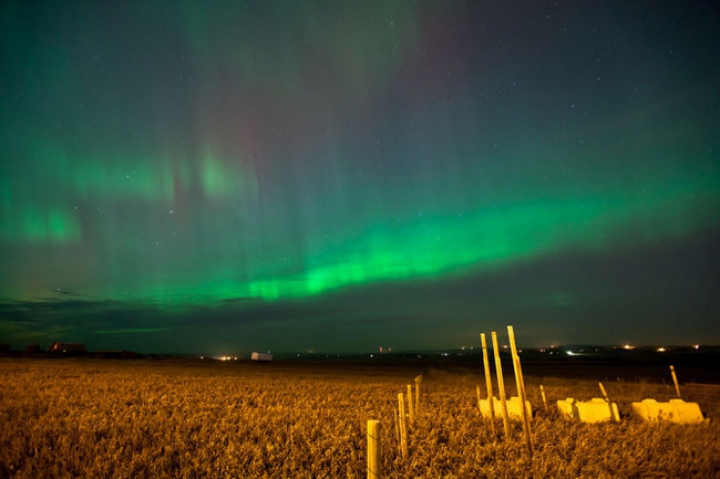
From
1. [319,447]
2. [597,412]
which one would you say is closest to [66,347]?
[319,447]

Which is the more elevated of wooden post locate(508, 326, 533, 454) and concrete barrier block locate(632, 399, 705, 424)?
wooden post locate(508, 326, 533, 454)

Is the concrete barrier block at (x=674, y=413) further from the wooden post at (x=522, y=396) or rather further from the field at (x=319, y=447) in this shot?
the wooden post at (x=522, y=396)

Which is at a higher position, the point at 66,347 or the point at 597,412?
the point at 66,347

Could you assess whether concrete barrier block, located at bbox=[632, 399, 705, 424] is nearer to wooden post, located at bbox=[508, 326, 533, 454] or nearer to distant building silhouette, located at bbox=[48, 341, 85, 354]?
wooden post, located at bbox=[508, 326, 533, 454]

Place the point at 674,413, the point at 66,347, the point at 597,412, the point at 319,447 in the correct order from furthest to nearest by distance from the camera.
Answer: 1. the point at 66,347
2. the point at 597,412
3. the point at 674,413
4. the point at 319,447

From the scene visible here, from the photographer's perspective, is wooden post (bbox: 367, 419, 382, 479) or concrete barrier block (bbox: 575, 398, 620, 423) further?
concrete barrier block (bbox: 575, 398, 620, 423)

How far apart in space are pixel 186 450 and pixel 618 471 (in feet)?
34.5

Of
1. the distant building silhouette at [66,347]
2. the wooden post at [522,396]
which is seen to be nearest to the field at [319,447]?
the wooden post at [522,396]

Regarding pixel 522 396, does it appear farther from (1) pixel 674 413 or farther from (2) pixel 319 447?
(1) pixel 674 413

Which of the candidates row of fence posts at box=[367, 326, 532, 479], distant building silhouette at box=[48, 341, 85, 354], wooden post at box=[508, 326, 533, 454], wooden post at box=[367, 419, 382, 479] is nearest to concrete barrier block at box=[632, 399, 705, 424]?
row of fence posts at box=[367, 326, 532, 479]

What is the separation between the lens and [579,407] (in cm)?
1466

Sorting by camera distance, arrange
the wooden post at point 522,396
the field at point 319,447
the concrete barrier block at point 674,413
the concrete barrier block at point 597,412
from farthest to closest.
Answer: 1. the concrete barrier block at point 597,412
2. the concrete barrier block at point 674,413
3. the wooden post at point 522,396
4. the field at point 319,447

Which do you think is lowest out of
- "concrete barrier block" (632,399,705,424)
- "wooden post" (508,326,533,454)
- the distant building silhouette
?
"concrete barrier block" (632,399,705,424)

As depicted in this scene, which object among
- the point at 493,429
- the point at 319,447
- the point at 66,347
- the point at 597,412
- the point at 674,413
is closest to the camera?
the point at 319,447
